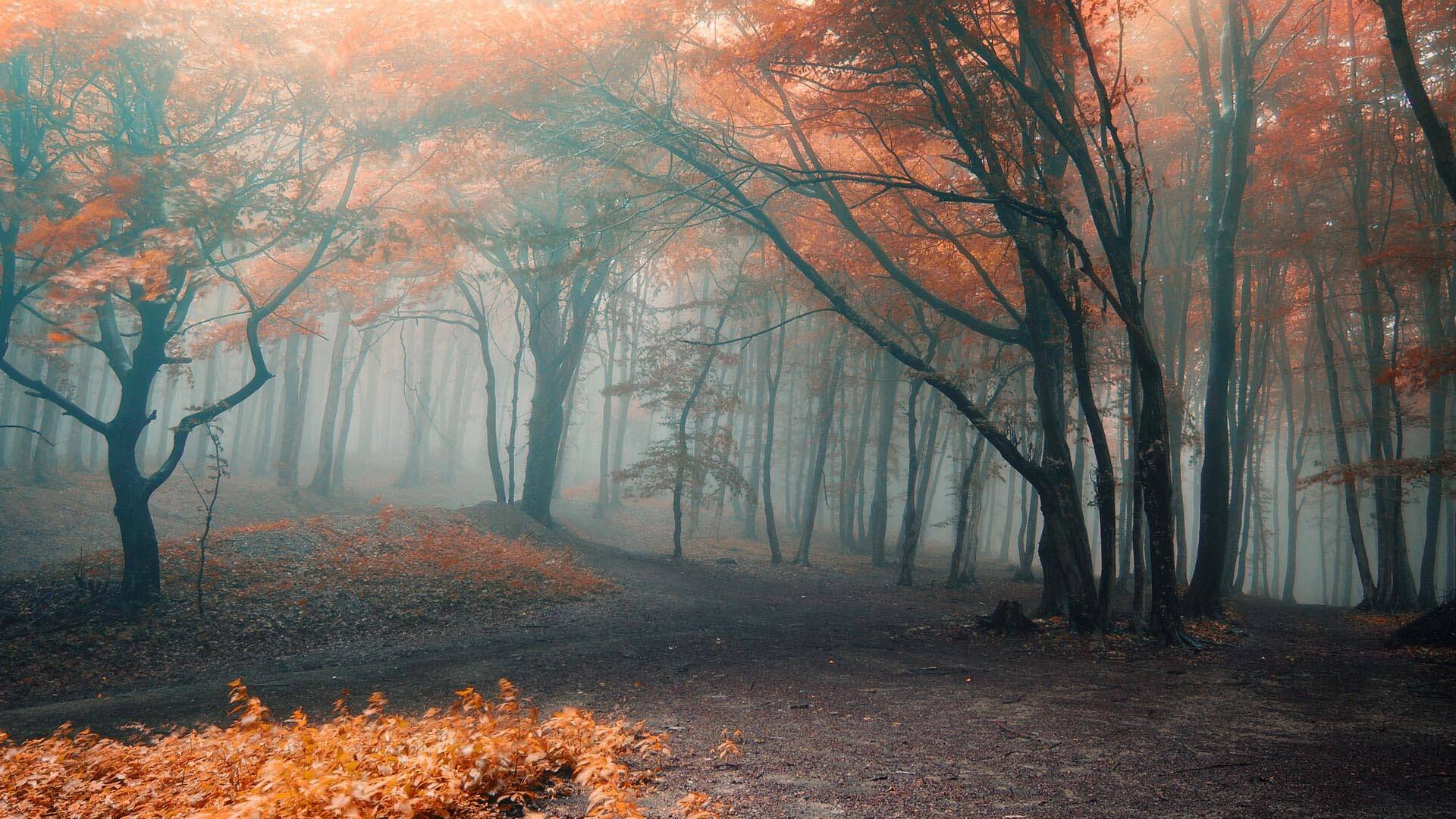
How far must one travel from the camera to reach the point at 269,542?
12.4 m

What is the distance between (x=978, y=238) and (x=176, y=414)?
203 ft

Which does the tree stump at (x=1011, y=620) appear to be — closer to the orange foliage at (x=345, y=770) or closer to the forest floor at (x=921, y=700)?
the forest floor at (x=921, y=700)

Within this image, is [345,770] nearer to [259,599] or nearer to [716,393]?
[259,599]

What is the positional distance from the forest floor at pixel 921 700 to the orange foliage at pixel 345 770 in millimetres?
579

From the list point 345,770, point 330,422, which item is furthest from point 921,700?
point 330,422

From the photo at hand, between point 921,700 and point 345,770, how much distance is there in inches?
170

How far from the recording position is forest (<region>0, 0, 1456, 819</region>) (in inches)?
172

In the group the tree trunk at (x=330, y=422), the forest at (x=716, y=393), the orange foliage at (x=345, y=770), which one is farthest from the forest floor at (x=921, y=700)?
the tree trunk at (x=330, y=422)

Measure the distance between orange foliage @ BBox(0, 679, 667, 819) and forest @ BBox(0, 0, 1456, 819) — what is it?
3 centimetres

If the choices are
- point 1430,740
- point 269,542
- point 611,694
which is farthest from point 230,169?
point 1430,740

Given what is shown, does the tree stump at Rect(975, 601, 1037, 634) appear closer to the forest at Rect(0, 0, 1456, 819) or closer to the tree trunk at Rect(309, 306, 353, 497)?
the forest at Rect(0, 0, 1456, 819)

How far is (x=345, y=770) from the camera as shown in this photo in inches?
132

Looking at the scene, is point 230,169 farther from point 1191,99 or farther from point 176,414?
point 176,414

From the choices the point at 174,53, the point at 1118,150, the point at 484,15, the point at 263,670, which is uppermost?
the point at 484,15
